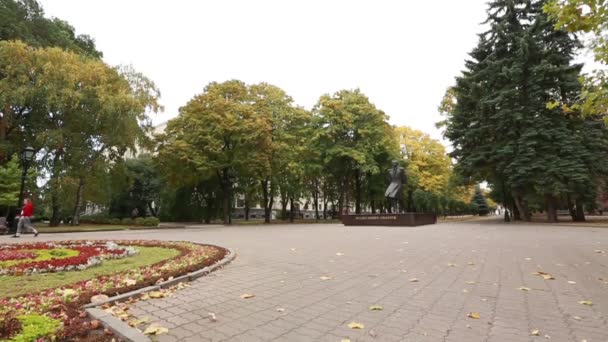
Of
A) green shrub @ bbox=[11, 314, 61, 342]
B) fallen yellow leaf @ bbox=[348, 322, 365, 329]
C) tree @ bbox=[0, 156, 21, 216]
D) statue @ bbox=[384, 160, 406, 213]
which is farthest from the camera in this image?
statue @ bbox=[384, 160, 406, 213]

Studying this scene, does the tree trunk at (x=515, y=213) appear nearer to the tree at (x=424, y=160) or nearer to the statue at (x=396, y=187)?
the tree at (x=424, y=160)

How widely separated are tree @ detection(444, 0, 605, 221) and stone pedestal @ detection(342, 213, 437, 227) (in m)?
6.83

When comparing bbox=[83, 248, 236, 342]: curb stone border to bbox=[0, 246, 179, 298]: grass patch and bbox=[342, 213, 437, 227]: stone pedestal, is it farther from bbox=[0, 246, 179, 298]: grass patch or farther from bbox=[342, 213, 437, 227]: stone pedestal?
bbox=[342, 213, 437, 227]: stone pedestal

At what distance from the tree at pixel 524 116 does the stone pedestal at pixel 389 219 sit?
6.83m

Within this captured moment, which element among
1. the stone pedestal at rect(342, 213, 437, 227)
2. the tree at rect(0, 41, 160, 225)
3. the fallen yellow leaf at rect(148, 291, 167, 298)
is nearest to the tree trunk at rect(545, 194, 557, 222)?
the stone pedestal at rect(342, 213, 437, 227)

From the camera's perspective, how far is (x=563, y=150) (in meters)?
23.8

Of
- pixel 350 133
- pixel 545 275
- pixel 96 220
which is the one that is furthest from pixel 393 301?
pixel 96 220

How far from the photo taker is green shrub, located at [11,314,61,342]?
10.6 ft

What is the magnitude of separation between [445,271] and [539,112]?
2459cm

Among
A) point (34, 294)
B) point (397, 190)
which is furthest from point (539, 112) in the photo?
point (34, 294)

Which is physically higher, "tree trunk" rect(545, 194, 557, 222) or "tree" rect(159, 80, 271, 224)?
"tree" rect(159, 80, 271, 224)

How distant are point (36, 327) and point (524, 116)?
29601 mm

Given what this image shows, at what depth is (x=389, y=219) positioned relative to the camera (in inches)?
946

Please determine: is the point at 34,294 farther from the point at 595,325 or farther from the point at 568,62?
the point at 568,62
